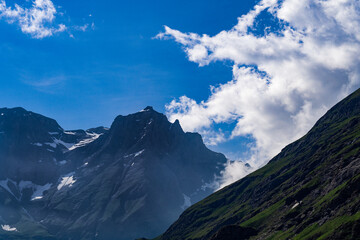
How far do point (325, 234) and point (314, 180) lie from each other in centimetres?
7289

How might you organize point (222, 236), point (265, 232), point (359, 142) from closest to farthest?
point (222, 236)
point (265, 232)
point (359, 142)

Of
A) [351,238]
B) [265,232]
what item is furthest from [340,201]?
[265,232]

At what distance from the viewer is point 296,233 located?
131m

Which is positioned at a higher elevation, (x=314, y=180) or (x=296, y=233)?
(x=314, y=180)

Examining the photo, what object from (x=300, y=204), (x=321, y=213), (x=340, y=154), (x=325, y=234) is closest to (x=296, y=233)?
(x=321, y=213)

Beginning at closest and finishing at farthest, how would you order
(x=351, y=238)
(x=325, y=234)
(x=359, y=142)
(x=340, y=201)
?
1. (x=351, y=238)
2. (x=325, y=234)
3. (x=340, y=201)
4. (x=359, y=142)

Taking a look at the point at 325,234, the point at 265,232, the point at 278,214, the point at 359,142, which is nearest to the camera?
the point at 325,234

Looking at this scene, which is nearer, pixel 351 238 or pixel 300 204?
pixel 351 238

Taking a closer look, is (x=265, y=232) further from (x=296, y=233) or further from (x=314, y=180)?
(x=314, y=180)

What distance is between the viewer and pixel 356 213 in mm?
108875

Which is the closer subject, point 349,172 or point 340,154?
point 349,172

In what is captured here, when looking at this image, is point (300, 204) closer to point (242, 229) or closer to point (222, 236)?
point (242, 229)

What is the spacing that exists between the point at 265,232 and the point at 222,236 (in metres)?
23.6

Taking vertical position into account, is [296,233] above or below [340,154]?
below
